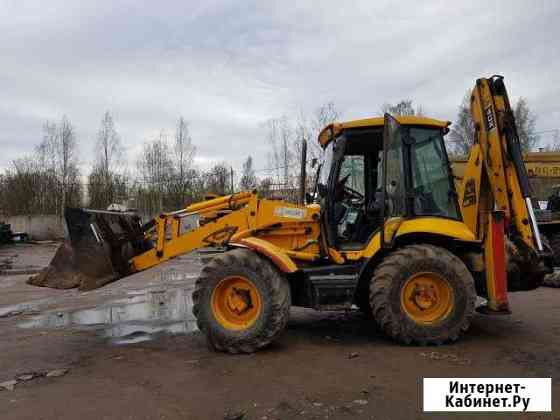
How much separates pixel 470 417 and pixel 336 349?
2033 mm

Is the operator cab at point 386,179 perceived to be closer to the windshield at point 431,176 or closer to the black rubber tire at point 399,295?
the windshield at point 431,176

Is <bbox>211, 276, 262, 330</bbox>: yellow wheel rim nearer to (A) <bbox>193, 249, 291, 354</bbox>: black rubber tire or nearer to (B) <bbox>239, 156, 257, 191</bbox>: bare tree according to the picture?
(A) <bbox>193, 249, 291, 354</bbox>: black rubber tire

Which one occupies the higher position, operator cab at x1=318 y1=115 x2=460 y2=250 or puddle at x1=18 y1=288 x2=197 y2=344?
operator cab at x1=318 y1=115 x2=460 y2=250

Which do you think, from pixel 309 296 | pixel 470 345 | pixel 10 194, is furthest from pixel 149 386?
pixel 10 194

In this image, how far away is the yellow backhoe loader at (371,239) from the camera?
5.47m

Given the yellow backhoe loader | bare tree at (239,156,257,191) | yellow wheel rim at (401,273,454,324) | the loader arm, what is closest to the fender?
the yellow backhoe loader

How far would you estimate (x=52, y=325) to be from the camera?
711cm

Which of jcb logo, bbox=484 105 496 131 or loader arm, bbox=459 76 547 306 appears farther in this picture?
jcb logo, bbox=484 105 496 131

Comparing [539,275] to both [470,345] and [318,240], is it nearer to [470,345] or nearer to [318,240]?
[470,345]

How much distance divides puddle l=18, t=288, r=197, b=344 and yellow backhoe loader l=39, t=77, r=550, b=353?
3.46ft

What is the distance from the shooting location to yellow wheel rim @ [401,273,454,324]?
218 inches

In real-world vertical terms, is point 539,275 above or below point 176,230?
below

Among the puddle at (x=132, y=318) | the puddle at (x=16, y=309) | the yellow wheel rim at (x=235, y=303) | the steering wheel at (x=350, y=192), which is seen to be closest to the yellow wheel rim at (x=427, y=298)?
the steering wheel at (x=350, y=192)

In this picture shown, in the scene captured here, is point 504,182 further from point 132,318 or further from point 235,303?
point 132,318
